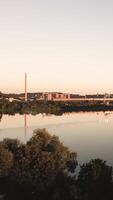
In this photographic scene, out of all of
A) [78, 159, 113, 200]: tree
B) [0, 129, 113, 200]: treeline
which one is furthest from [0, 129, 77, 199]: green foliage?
[78, 159, 113, 200]: tree

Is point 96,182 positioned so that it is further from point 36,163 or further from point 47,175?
point 36,163

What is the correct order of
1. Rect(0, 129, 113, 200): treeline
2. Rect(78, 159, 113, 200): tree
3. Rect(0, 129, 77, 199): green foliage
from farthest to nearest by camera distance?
1. Rect(0, 129, 77, 199): green foliage
2. Rect(0, 129, 113, 200): treeline
3. Rect(78, 159, 113, 200): tree

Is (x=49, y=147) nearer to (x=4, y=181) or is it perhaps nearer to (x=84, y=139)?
(x=4, y=181)

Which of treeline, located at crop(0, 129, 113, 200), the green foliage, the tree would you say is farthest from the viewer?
the green foliage

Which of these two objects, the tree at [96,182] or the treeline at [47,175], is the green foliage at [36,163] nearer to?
the treeline at [47,175]

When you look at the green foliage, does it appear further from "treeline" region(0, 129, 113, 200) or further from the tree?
the tree

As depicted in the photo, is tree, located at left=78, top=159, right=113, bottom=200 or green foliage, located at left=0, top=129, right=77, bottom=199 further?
green foliage, located at left=0, top=129, right=77, bottom=199

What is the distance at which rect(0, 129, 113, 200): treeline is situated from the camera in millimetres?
15742

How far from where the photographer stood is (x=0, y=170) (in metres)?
18.4

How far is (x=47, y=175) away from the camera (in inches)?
672

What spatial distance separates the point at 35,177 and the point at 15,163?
5.08ft

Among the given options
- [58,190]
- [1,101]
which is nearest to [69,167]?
[58,190]

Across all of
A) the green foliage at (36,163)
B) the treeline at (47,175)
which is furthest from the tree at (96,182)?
the green foliage at (36,163)

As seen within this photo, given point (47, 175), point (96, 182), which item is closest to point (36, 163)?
point (47, 175)
